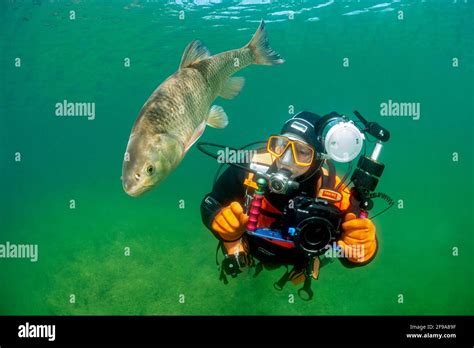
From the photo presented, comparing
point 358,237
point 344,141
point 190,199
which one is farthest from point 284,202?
point 190,199

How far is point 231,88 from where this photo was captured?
3.64 m

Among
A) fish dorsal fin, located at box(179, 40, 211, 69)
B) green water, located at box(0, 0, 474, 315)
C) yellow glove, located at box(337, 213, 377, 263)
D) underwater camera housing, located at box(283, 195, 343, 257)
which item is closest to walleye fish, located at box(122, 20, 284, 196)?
fish dorsal fin, located at box(179, 40, 211, 69)

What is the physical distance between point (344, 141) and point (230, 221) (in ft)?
4.62

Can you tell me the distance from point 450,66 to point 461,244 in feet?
65.6

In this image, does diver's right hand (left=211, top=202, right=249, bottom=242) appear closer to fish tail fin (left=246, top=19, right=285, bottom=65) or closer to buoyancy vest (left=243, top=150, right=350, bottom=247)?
buoyancy vest (left=243, top=150, right=350, bottom=247)

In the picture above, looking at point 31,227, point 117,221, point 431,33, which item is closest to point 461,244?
point 431,33

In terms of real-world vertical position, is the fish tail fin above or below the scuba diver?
above

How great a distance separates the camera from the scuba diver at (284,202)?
3.51 metres

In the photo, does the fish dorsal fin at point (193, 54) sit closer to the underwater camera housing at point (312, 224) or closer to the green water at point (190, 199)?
the underwater camera housing at point (312, 224)

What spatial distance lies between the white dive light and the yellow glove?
2.11 ft

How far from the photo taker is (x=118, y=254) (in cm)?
1149

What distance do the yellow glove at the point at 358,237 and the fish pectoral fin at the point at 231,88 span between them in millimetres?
1712

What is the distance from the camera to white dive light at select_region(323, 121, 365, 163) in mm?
3219

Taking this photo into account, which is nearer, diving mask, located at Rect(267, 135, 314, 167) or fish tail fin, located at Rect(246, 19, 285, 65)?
diving mask, located at Rect(267, 135, 314, 167)
